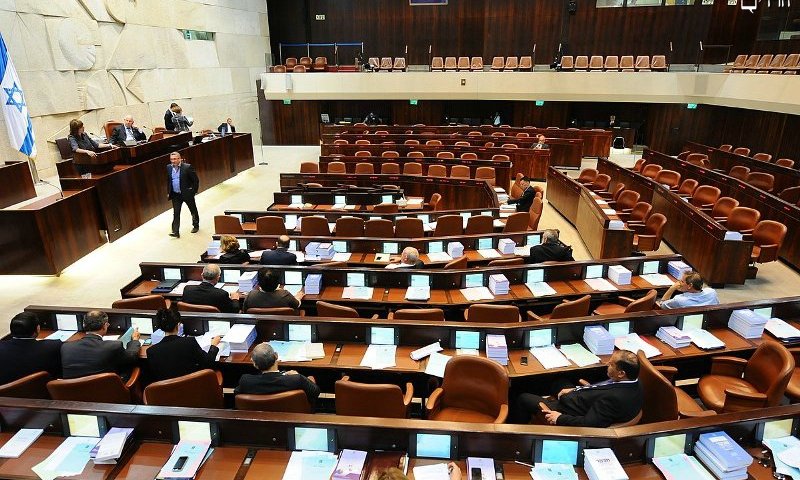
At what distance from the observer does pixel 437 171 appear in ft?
39.5

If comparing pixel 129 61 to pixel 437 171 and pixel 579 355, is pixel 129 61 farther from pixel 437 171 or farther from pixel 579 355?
pixel 579 355

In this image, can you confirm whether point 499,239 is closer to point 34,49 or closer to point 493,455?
point 493,455

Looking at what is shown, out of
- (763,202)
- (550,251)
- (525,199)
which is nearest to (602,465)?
(550,251)

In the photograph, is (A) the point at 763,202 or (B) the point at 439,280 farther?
(A) the point at 763,202

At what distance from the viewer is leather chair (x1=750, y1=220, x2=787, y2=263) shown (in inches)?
293

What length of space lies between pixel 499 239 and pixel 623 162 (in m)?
11.2

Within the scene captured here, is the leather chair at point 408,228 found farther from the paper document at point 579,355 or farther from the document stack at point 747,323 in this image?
the document stack at point 747,323

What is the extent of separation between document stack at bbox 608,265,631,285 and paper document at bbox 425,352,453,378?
8.62 ft

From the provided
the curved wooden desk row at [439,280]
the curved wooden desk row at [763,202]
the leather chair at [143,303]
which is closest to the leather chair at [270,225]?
the curved wooden desk row at [439,280]

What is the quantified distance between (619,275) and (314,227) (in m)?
4.35

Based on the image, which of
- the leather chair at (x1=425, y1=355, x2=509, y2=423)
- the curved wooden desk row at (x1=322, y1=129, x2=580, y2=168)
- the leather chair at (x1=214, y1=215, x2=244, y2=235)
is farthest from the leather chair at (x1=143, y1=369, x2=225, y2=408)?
the curved wooden desk row at (x1=322, y1=129, x2=580, y2=168)

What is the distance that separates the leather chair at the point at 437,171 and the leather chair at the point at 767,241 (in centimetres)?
627

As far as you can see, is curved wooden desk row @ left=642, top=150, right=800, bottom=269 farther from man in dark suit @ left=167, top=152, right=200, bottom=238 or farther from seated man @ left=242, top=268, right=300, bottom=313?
man in dark suit @ left=167, top=152, right=200, bottom=238

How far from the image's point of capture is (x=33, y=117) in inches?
400
